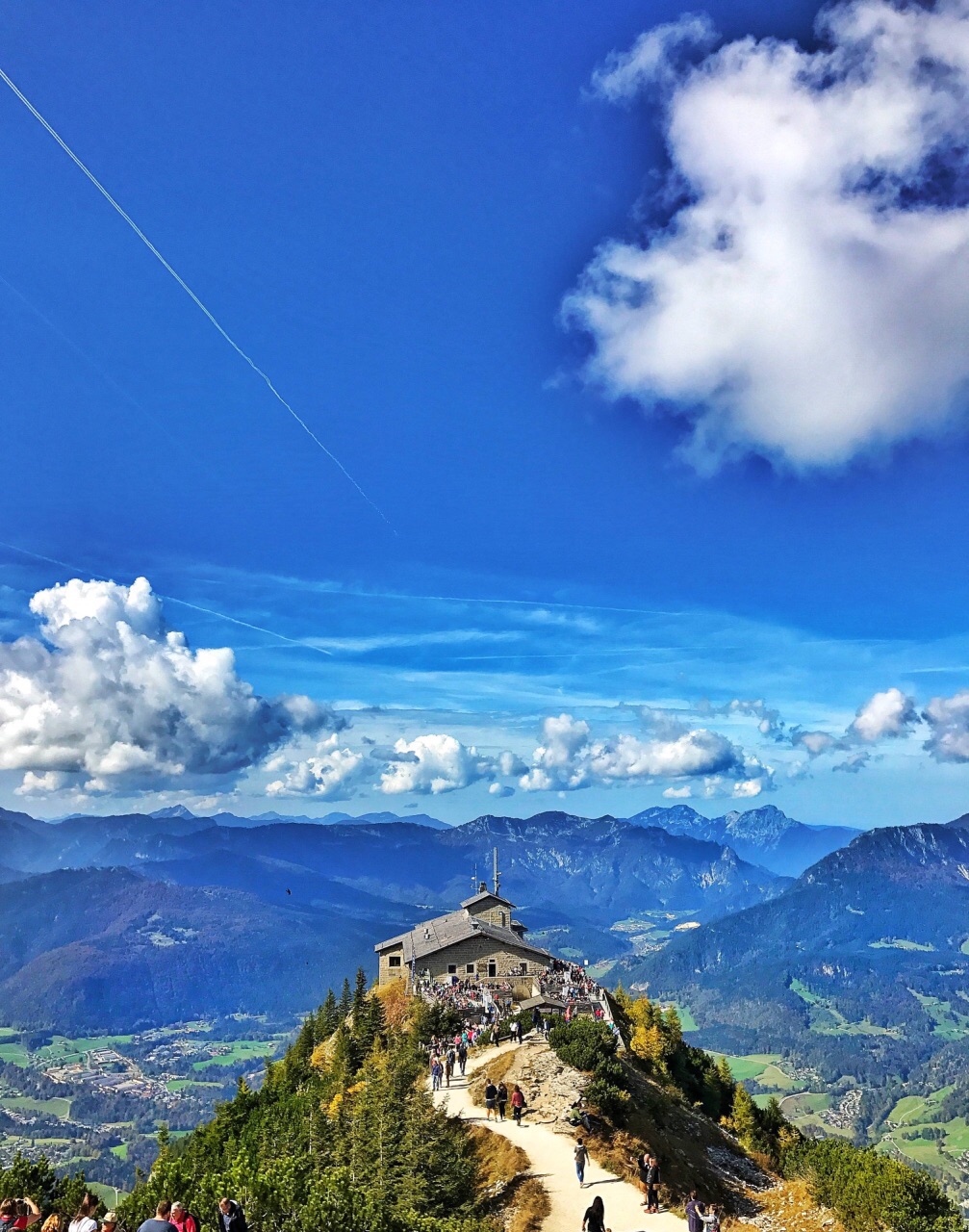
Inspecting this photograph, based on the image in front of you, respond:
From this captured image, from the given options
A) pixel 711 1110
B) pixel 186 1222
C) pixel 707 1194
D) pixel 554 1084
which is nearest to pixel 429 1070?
pixel 554 1084

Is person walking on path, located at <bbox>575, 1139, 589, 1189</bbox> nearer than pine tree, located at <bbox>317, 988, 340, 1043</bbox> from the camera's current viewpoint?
Yes

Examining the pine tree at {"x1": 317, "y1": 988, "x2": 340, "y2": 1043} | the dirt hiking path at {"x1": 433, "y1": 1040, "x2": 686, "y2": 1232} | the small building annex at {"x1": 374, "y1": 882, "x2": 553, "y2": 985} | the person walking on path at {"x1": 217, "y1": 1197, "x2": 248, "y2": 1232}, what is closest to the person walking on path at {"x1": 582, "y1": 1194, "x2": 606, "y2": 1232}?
the dirt hiking path at {"x1": 433, "y1": 1040, "x2": 686, "y2": 1232}

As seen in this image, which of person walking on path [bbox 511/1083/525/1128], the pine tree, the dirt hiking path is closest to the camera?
the dirt hiking path

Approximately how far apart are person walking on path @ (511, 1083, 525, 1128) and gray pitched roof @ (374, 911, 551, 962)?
27462 mm

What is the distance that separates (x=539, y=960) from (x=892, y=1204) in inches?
1556

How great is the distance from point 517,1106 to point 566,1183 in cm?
683

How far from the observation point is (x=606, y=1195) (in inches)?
1267

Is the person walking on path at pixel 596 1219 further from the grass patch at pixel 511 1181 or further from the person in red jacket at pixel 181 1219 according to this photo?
the person in red jacket at pixel 181 1219

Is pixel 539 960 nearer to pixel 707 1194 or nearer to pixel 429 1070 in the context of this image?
pixel 429 1070

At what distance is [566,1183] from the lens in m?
32.6

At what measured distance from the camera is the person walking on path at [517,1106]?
38938 mm

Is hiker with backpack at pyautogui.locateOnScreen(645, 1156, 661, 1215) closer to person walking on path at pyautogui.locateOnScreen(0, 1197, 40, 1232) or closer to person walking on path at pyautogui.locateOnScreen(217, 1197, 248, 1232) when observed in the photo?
person walking on path at pyautogui.locateOnScreen(217, 1197, 248, 1232)

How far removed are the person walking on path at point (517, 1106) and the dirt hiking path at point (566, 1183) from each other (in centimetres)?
29

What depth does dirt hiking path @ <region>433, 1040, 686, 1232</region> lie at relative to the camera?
98.1 ft
